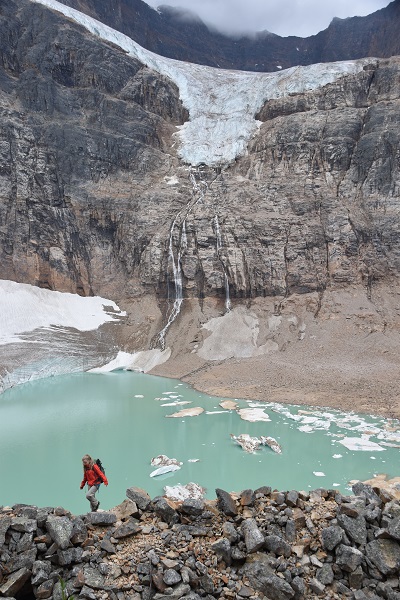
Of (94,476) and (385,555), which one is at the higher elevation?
(94,476)

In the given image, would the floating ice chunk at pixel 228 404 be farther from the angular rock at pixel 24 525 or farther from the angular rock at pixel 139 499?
the angular rock at pixel 24 525

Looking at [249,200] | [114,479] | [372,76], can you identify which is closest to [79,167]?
[249,200]

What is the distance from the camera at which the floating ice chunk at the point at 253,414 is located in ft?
60.1

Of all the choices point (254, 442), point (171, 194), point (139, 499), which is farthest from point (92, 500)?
point (171, 194)

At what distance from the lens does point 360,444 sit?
48.7 feet

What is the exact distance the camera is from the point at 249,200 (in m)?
41.8

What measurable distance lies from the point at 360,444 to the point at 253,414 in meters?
5.28

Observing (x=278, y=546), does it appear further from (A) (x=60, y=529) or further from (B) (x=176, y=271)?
(B) (x=176, y=271)

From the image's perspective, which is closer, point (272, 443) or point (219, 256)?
point (272, 443)

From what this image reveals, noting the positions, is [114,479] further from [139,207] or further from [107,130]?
[107,130]

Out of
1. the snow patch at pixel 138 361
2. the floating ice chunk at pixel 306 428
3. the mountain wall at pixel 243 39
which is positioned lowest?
the floating ice chunk at pixel 306 428

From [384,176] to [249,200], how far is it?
1295cm

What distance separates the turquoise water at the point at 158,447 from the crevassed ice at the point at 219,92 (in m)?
36.3

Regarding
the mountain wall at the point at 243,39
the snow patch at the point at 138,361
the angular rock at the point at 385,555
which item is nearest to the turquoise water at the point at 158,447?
the angular rock at the point at 385,555
